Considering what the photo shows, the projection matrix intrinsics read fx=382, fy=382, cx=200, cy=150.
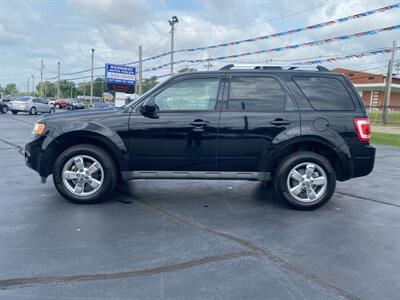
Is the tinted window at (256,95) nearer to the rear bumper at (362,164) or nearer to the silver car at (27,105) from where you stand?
the rear bumper at (362,164)

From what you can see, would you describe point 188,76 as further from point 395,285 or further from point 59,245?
point 395,285

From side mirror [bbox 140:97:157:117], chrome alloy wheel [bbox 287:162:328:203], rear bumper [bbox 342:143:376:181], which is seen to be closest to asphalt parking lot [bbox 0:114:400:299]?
chrome alloy wheel [bbox 287:162:328:203]

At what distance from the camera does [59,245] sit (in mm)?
3893

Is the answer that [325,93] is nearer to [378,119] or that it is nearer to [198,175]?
[198,175]

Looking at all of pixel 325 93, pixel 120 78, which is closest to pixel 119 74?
pixel 120 78

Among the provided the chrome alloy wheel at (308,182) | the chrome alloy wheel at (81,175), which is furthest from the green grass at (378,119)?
the chrome alloy wheel at (81,175)

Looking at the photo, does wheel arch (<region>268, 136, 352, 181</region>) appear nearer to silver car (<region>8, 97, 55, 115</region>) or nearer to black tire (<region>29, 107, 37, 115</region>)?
silver car (<region>8, 97, 55, 115</region>)

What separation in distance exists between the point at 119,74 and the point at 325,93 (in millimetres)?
25540

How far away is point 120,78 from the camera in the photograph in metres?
29.2

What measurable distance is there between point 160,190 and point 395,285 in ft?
12.6

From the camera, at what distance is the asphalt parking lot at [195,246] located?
3094 mm

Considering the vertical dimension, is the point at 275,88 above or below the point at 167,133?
above

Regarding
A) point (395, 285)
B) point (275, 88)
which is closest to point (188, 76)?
point (275, 88)

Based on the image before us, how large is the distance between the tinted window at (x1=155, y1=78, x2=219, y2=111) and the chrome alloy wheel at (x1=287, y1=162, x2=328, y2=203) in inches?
58.5
